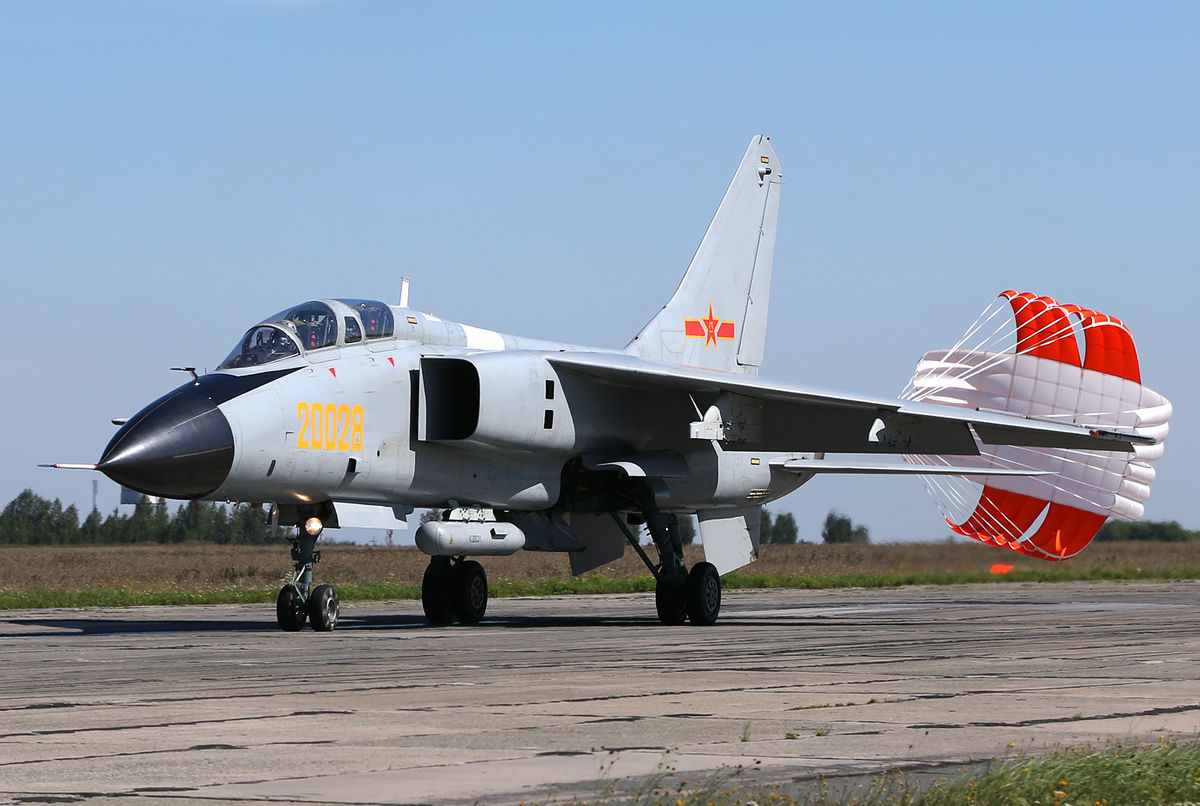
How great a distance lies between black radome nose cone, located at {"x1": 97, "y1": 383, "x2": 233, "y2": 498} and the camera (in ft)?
45.2

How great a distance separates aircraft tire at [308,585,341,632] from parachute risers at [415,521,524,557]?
104 centimetres

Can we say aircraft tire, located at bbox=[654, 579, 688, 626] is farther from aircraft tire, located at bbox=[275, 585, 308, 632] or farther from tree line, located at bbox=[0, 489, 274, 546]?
tree line, located at bbox=[0, 489, 274, 546]

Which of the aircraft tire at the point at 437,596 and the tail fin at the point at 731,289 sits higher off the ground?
the tail fin at the point at 731,289

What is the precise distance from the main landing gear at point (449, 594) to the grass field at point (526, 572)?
23.3 ft

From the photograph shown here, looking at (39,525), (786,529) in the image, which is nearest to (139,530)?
(39,525)

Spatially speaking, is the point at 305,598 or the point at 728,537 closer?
the point at 305,598

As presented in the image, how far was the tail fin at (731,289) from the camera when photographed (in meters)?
21.0

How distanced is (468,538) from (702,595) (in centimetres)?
341

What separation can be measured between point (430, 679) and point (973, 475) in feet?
46.0

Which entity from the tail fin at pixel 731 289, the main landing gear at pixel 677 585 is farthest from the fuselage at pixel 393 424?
the tail fin at pixel 731 289

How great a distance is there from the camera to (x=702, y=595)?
1836 cm

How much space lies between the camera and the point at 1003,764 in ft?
20.5

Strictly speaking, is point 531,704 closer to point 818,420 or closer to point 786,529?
point 818,420

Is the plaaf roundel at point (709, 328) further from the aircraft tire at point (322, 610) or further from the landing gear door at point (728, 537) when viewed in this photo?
the aircraft tire at point (322, 610)
